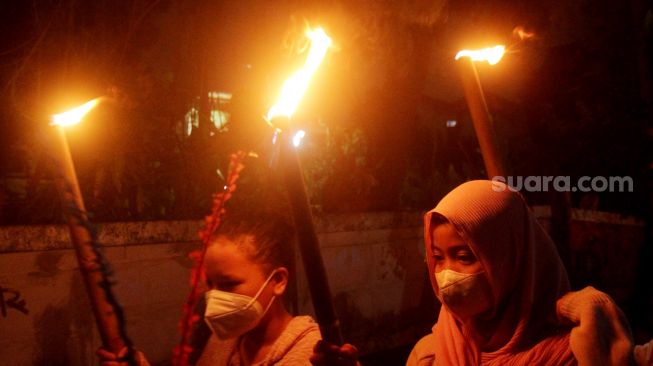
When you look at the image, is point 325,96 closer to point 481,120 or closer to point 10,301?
point 10,301

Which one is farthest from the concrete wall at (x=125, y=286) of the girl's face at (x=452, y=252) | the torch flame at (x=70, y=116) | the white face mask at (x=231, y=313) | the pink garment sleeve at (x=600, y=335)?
the pink garment sleeve at (x=600, y=335)

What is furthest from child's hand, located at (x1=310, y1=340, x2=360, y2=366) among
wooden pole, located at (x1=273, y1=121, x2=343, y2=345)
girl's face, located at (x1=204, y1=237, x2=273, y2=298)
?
girl's face, located at (x1=204, y1=237, x2=273, y2=298)

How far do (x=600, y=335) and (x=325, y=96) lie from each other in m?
7.54

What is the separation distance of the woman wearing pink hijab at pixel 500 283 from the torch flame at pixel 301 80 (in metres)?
1.09

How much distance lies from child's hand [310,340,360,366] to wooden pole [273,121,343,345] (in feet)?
0.48

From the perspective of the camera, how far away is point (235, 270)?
2.84 meters

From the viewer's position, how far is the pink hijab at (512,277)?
2338mm

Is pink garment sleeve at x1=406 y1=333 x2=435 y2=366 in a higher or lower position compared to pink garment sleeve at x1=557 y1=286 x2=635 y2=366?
lower

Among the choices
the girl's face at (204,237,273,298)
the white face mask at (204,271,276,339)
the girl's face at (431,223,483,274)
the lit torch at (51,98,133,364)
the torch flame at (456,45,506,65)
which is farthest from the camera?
the torch flame at (456,45,506,65)

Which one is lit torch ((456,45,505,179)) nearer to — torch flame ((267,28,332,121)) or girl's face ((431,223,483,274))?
girl's face ((431,223,483,274))

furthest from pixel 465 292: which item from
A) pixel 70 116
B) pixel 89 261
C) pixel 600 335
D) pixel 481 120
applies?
pixel 70 116

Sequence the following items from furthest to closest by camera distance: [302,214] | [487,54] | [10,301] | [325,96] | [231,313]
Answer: [325,96] < [10,301] < [487,54] < [231,313] < [302,214]

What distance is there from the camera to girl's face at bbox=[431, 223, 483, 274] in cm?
244

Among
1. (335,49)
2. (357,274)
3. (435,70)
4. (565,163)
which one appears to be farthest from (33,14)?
(565,163)
